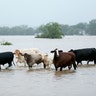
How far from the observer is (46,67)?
2205cm

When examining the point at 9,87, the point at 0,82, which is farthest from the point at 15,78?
the point at 9,87

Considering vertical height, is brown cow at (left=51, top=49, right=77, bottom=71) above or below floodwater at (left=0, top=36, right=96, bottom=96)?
above

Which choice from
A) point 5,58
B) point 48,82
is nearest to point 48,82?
point 48,82

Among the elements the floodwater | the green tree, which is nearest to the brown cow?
the floodwater

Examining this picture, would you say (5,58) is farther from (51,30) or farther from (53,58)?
(51,30)

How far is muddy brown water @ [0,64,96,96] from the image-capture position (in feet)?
45.0

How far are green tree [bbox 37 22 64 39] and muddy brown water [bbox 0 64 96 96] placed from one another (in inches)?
3129

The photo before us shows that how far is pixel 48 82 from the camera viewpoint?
16094 mm

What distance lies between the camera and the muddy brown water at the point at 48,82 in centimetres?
1372

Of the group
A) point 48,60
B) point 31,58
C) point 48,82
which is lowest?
point 48,82

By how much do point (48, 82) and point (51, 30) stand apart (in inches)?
3330

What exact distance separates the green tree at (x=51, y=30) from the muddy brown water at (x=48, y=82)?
79.5m

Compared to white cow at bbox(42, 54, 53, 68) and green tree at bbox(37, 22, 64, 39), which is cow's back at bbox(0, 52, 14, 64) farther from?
green tree at bbox(37, 22, 64, 39)

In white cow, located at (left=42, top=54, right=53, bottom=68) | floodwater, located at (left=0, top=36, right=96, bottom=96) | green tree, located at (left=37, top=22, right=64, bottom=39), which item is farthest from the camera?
green tree, located at (left=37, top=22, right=64, bottom=39)
